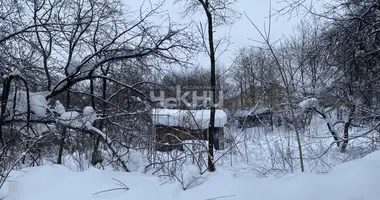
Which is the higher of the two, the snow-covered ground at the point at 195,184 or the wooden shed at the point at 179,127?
the wooden shed at the point at 179,127

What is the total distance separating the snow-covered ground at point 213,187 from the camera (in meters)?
3.33

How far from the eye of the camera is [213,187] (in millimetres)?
3848

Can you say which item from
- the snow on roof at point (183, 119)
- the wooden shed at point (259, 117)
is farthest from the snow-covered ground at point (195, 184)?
the wooden shed at point (259, 117)

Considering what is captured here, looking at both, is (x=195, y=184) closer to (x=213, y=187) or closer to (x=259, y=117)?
(x=213, y=187)

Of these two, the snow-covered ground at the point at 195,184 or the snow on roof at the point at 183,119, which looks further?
the snow on roof at the point at 183,119

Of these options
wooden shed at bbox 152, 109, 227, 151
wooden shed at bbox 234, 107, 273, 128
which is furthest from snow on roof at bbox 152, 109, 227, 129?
wooden shed at bbox 234, 107, 273, 128

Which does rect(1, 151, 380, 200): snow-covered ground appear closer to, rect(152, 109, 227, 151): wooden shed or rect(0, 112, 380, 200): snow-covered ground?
rect(0, 112, 380, 200): snow-covered ground

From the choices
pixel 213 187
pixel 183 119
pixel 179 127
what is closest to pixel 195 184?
pixel 213 187

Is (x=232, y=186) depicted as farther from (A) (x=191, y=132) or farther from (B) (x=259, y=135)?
(B) (x=259, y=135)

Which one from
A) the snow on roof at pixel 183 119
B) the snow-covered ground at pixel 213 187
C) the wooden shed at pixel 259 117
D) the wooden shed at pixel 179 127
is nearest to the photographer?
the snow-covered ground at pixel 213 187

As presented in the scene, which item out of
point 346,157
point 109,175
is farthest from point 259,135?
point 109,175

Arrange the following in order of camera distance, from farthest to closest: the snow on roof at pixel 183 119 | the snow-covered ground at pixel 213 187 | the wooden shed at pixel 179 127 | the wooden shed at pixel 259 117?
the wooden shed at pixel 259 117 < the snow on roof at pixel 183 119 < the wooden shed at pixel 179 127 < the snow-covered ground at pixel 213 187

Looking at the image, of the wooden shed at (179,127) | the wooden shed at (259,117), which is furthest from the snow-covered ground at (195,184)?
the wooden shed at (259,117)

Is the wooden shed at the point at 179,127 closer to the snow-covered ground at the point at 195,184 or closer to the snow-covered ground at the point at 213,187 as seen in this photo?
the snow-covered ground at the point at 195,184
